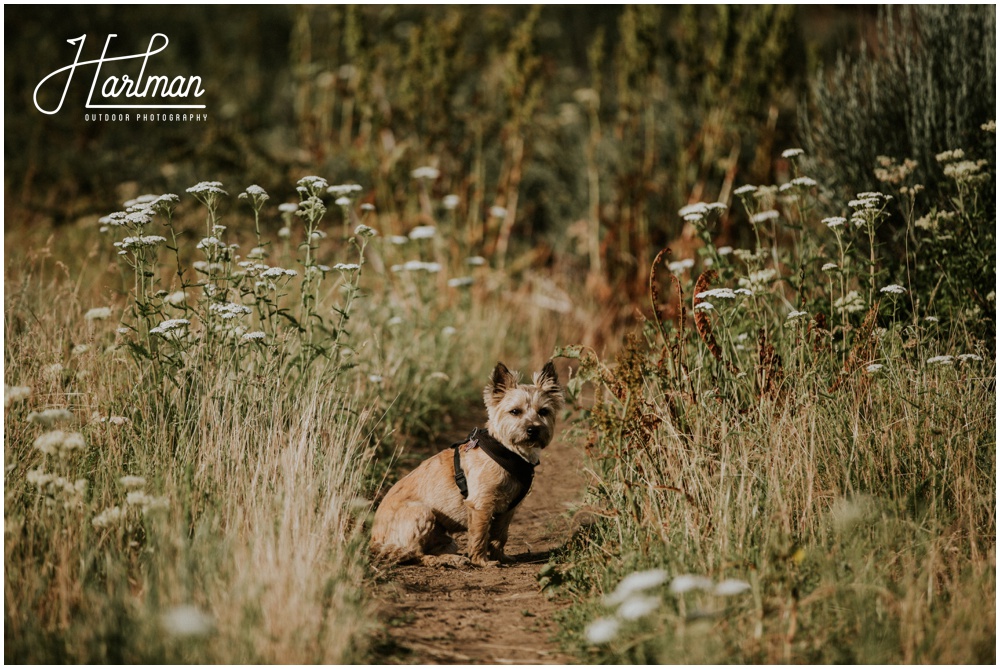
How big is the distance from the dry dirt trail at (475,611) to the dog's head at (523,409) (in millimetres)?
386

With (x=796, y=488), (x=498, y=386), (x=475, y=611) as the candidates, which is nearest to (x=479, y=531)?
(x=475, y=611)

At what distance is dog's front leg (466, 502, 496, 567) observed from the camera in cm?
506

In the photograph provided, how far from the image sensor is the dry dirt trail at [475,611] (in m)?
3.88

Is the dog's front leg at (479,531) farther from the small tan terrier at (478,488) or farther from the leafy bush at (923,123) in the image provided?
the leafy bush at (923,123)

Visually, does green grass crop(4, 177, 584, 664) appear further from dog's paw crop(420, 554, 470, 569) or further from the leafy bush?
the leafy bush

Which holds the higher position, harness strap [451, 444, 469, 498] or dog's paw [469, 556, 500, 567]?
harness strap [451, 444, 469, 498]

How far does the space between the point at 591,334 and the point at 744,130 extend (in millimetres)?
2867

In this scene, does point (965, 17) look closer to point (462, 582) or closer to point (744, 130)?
point (744, 130)

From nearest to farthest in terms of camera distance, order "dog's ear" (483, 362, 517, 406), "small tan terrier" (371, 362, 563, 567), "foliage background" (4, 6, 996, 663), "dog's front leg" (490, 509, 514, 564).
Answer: "foliage background" (4, 6, 996, 663) → "small tan terrier" (371, 362, 563, 567) → "dog's front leg" (490, 509, 514, 564) → "dog's ear" (483, 362, 517, 406)

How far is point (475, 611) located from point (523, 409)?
135 cm

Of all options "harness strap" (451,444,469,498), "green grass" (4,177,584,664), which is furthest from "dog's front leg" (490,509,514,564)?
"green grass" (4,177,584,664)

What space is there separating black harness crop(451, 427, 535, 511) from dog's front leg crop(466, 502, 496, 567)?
0.13m

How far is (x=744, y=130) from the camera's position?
9.60 metres

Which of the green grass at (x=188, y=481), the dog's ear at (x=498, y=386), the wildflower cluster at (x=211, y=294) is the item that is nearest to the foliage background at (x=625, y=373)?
the green grass at (x=188, y=481)
